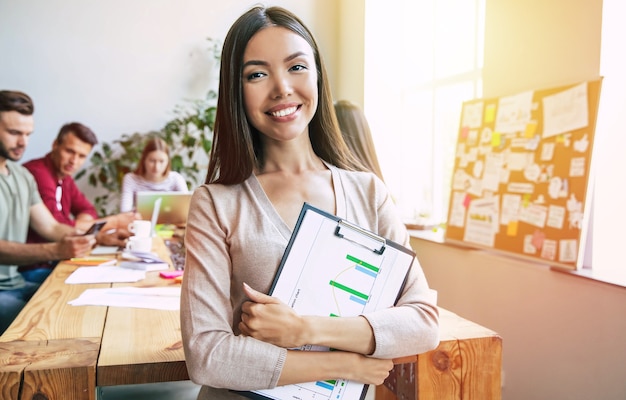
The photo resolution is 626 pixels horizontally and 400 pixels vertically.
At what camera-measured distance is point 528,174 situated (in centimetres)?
270

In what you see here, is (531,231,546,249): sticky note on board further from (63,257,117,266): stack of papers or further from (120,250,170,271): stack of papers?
(63,257,117,266): stack of papers

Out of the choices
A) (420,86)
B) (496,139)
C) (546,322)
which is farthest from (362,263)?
(420,86)

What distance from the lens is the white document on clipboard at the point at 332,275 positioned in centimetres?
97

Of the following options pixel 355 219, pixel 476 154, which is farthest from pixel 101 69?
pixel 355 219

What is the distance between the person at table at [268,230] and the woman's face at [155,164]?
3.29m

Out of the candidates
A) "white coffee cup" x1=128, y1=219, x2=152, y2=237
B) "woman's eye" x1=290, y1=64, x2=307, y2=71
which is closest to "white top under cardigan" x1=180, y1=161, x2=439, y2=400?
"woman's eye" x1=290, y1=64, x2=307, y2=71

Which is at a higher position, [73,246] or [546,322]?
[73,246]

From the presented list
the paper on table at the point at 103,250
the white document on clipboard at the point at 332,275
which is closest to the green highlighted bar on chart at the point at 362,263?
the white document on clipboard at the point at 332,275

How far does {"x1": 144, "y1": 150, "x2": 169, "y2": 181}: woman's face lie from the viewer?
13.9 feet

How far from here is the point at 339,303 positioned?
3.27ft

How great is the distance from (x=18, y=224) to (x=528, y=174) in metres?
2.49

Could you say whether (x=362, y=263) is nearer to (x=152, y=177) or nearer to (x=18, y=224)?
(x=18, y=224)

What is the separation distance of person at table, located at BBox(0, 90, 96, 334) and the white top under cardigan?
4.97ft

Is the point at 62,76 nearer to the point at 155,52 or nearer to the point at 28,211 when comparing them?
the point at 155,52
